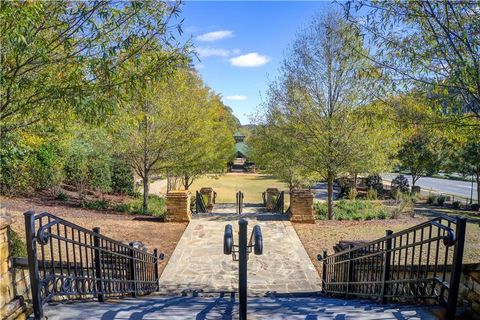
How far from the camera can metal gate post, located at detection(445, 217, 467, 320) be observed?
8.57ft

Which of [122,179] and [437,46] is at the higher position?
[437,46]

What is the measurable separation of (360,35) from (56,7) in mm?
3983

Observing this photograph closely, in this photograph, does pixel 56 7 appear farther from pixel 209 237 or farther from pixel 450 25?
pixel 209 237

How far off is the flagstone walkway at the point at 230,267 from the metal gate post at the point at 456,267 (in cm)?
365

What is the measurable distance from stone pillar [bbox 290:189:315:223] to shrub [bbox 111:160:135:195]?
10311 millimetres

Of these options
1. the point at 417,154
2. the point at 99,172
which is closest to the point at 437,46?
the point at 99,172

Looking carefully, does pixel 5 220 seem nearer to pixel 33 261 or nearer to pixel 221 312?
pixel 33 261

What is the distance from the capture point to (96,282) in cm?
407

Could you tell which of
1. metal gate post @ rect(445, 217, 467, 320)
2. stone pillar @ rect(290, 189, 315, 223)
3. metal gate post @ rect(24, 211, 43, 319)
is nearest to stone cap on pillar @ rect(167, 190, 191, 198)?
stone pillar @ rect(290, 189, 315, 223)

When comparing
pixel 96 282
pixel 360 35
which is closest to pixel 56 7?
pixel 96 282

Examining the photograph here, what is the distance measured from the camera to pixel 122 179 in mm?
18188

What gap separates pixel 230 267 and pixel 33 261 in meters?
5.05

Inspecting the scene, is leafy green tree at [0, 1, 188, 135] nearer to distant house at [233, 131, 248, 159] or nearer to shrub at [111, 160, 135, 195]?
shrub at [111, 160, 135, 195]

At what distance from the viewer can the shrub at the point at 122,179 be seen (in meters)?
17.9
